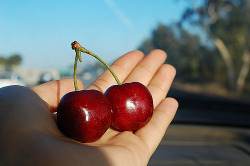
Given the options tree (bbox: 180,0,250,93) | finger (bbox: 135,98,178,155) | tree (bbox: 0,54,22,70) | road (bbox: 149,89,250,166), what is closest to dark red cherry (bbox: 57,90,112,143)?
finger (bbox: 135,98,178,155)

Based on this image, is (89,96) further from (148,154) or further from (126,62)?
(126,62)

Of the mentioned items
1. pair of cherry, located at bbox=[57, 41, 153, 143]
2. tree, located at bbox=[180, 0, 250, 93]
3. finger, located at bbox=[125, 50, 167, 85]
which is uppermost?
pair of cherry, located at bbox=[57, 41, 153, 143]

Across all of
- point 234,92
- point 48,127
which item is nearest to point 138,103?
point 48,127

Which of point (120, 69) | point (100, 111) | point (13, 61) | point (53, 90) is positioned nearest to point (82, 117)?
point (100, 111)

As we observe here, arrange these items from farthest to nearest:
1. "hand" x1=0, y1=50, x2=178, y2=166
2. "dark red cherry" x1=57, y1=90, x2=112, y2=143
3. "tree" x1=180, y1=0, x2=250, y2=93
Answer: "tree" x1=180, y1=0, x2=250, y2=93 → "dark red cherry" x1=57, y1=90, x2=112, y2=143 → "hand" x1=0, y1=50, x2=178, y2=166

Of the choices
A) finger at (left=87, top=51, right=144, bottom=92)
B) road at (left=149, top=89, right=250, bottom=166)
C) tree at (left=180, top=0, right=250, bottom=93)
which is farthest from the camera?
tree at (left=180, top=0, right=250, bottom=93)

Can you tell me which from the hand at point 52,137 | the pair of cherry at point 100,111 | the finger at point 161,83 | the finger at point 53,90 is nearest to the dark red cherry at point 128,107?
the pair of cherry at point 100,111

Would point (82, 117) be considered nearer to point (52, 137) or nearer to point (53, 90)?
point (52, 137)

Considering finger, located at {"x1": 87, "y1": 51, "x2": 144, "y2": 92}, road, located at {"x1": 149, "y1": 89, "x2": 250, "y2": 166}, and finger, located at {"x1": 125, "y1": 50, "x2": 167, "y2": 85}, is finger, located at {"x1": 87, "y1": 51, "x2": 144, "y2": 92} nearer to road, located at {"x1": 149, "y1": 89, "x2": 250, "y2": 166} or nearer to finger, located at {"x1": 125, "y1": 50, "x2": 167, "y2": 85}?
finger, located at {"x1": 125, "y1": 50, "x2": 167, "y2": 85}
